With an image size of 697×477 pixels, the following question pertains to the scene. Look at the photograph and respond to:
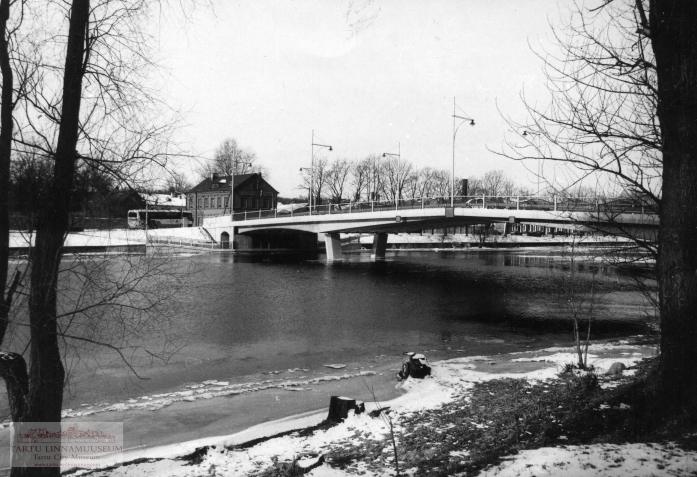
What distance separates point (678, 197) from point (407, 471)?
431 centimetres

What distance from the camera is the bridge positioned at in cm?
3266

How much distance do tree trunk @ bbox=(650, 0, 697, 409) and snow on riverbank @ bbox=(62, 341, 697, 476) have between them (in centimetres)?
143

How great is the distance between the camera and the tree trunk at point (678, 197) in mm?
6105

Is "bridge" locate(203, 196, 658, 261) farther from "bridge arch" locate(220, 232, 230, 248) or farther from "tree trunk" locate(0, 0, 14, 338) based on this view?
"tree trunk" locate(0, 0, 14, 338)

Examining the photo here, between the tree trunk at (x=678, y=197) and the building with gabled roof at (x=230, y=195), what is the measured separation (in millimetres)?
78282

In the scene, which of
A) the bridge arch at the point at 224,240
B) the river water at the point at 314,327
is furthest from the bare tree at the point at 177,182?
the bridge arch at the point at 224,240

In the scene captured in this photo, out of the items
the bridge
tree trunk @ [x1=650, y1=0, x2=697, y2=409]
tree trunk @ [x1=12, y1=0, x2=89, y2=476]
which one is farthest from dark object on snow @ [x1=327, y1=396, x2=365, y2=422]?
the bridge

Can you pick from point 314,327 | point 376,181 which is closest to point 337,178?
point 376,181

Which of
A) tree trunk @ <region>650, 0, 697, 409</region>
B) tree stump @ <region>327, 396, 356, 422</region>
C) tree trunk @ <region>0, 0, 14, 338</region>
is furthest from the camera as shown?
tree stump @ <region>327, 396, 356, 422</region>

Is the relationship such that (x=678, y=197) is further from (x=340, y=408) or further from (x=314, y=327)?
(x=314, y=327)

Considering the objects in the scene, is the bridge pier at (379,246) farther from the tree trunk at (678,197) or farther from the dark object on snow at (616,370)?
the tree trunk at (678,197)

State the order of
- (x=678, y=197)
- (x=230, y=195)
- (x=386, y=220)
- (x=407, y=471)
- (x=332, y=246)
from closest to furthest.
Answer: (x=407, y=471), (x=678, y=197), (x=386, y=220), (x=332, y=246), (x=230, y=195)

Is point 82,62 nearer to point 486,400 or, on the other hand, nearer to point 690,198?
point 690,198

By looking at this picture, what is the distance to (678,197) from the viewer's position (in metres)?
6.25
